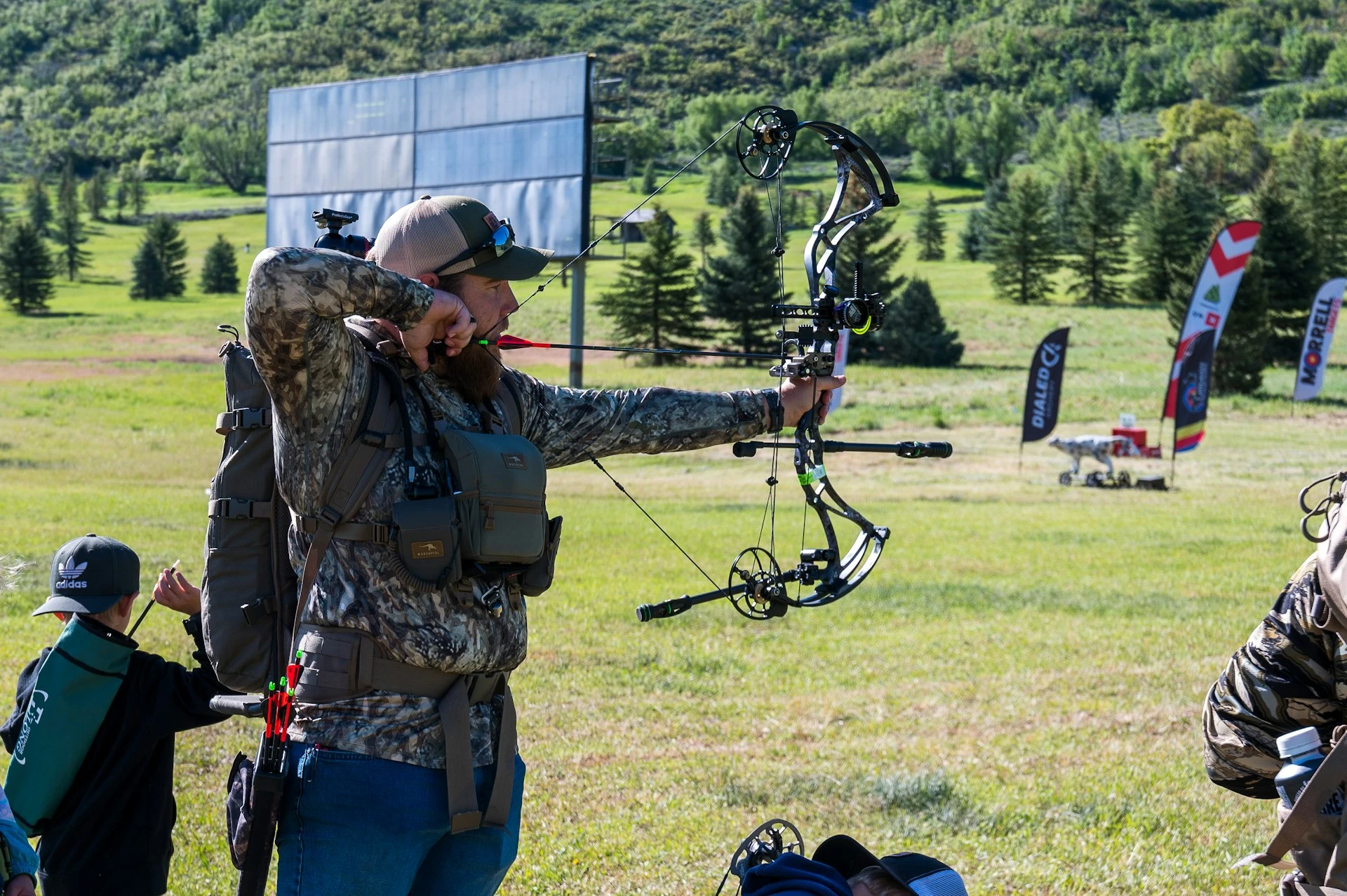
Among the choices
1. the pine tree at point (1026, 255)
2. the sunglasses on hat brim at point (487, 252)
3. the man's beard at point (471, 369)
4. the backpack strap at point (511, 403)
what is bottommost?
the backpack strap at point (511, 403)

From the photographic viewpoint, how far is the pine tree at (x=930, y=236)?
107 m

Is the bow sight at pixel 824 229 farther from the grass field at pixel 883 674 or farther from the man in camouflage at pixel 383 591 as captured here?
the grass field at pixel 883 674

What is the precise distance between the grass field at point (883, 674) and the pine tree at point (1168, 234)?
52.3m

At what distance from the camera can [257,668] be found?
3020mm

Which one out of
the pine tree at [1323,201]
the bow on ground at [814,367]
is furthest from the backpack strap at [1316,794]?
the pine tree at [1323,201]

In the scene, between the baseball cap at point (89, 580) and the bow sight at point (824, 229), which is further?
the baseball cap at point (89, 580)

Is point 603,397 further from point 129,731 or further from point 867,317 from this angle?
point 129,731

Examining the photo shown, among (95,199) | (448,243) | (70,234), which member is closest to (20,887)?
(448,243)

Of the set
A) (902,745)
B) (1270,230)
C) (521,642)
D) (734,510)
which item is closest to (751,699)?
(902,745)

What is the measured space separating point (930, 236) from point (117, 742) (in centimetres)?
10769

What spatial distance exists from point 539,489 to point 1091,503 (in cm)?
2266

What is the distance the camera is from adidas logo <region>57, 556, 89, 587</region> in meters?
3.97

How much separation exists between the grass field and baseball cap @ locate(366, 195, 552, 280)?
2949mm

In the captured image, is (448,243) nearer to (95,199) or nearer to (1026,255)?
(1026,255)
